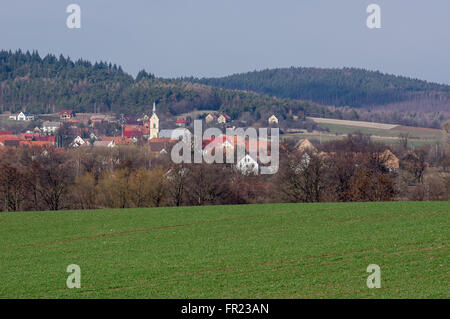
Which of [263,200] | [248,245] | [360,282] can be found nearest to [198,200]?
[263,200]

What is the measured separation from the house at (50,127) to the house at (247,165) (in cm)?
7882

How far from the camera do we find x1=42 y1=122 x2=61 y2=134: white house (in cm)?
13730

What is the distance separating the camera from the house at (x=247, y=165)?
2345 inches

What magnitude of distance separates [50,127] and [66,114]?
28.8 metres

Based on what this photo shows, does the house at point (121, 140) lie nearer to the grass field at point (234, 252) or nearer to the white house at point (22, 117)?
the white house at point (22, 117)

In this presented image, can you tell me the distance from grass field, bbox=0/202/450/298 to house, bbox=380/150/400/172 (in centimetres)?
2582

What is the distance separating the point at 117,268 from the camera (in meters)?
19.0

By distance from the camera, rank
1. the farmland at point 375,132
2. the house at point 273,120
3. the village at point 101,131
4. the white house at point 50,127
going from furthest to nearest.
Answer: the white house at point 50,127 < the house at point 273,120 < the village at point 101,131 < the farmland at point 375,132

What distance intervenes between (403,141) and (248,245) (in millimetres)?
70436

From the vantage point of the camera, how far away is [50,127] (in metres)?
146

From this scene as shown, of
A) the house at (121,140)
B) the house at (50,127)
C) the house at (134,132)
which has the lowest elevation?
the house at (121,140)

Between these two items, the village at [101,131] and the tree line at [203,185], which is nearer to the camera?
the tree line at [203,185]

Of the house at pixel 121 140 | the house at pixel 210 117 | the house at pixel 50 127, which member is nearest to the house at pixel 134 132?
the house at pixel 121 140

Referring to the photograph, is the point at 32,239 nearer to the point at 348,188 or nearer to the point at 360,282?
the point at 360,282
